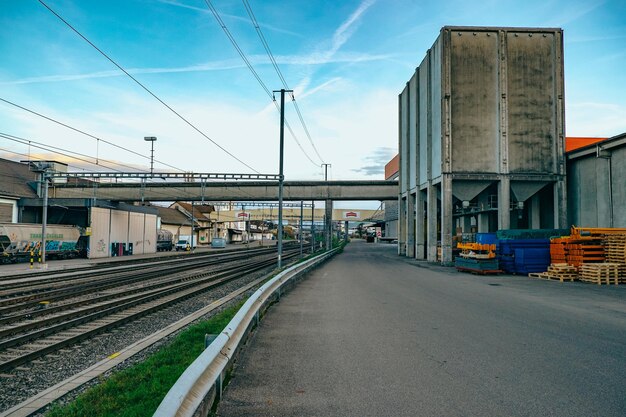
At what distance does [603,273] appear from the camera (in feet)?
60.2

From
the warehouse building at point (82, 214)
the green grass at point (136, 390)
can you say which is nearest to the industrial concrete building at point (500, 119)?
the green grass at point (136, 390)

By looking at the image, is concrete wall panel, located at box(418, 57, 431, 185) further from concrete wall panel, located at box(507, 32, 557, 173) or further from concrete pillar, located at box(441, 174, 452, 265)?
concrete wall panel, located at box(507, 32, 557, 173)

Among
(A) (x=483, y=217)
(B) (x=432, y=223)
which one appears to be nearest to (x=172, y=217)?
(B) (x=432, y=223)

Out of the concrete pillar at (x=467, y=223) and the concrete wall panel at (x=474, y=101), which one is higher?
the concrete wall panel at (x=474, y=101)

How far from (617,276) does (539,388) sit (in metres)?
16.9

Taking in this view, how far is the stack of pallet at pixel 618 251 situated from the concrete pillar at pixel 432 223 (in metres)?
13.8

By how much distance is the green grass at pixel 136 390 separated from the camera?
4.39 m

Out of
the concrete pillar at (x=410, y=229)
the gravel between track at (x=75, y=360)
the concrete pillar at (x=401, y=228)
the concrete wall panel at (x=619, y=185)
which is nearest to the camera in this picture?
the gravel between track at (x=75, y=360)

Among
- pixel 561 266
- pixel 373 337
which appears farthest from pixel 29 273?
pixel 561 266

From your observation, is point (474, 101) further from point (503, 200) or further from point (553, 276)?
point (553, 276)


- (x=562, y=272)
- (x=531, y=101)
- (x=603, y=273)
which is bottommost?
(x=562, y=272)

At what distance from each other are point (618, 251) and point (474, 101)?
15.7 metres

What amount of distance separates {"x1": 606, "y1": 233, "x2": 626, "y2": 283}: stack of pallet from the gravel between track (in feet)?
58.2

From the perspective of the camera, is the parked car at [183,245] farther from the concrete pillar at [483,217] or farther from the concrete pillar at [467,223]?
the concrete pillar at [483,217]
